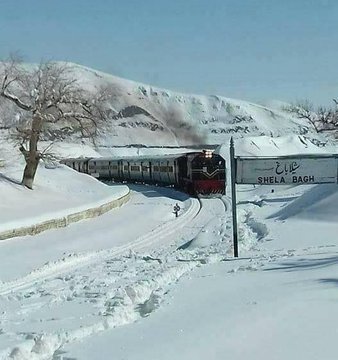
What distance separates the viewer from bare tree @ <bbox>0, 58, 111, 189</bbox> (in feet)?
112

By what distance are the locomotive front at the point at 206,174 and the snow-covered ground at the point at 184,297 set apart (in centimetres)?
1802

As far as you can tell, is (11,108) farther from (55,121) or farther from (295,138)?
(295,138)

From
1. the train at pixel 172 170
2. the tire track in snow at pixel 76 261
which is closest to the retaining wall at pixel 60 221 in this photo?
the tire track in snow at pixel 76 261

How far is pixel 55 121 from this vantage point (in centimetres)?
3425

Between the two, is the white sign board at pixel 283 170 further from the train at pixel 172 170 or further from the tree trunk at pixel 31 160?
the train at pixel 172 170

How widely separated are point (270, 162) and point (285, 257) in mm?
1910

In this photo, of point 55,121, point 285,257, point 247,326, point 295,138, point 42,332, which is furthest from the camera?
point 295,138

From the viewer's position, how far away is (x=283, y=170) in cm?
1249

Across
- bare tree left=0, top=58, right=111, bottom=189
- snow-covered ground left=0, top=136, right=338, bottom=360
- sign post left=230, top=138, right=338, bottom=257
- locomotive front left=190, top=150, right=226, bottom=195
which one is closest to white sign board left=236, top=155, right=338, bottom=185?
sign post left=230, top=138, right=338, bottom=257

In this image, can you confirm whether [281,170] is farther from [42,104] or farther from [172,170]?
[172,170]

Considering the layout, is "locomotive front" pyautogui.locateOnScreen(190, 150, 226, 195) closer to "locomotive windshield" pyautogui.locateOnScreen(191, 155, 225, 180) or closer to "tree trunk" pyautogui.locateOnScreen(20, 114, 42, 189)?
"locomotive windshield" pyautogui.locateOnScreen(191, 155, 225, 180)

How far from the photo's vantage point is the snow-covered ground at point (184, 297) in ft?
19.1

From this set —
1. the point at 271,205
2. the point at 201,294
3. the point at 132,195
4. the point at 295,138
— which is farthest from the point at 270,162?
the point at 295,138

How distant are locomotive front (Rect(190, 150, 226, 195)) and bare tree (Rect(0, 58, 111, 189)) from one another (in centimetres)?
675
